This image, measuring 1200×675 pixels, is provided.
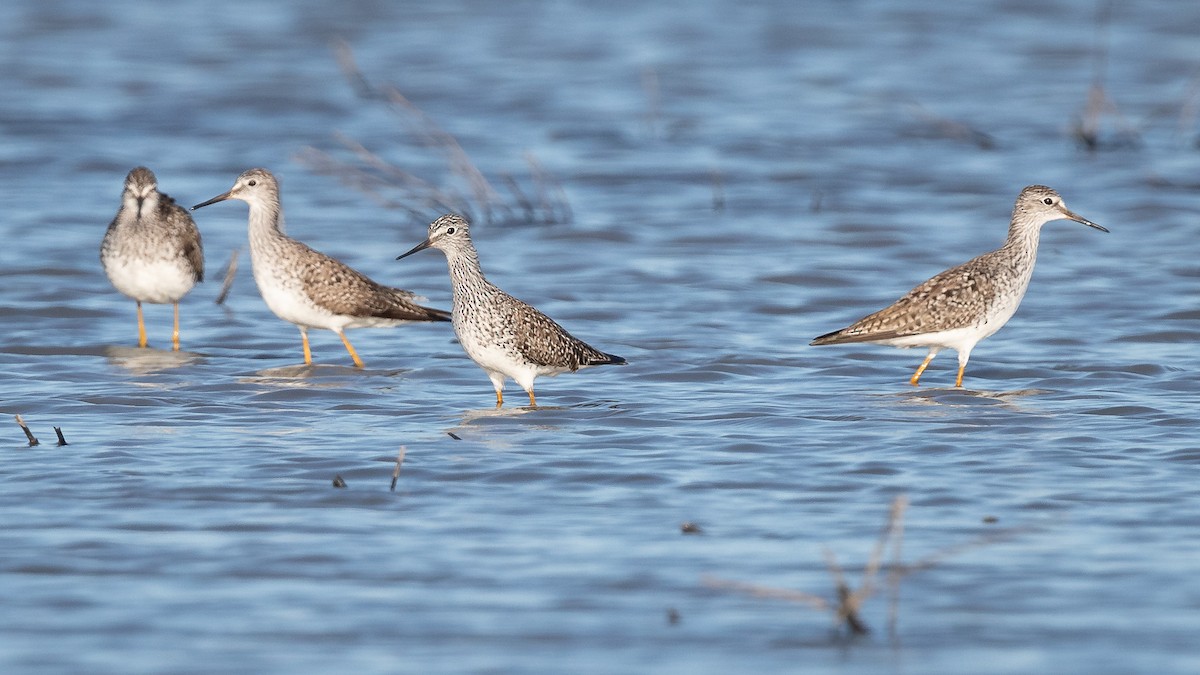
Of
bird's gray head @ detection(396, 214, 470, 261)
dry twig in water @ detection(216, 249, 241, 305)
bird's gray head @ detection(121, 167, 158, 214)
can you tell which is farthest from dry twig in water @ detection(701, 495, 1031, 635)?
dry twig in water @ detection(216, 249, 241, 305)

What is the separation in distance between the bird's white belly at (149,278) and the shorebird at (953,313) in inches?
187

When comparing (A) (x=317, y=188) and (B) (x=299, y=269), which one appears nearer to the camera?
(B) (x=299, y=269)

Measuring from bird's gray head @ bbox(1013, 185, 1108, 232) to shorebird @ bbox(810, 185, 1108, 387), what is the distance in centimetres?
48

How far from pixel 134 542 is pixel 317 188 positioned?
11515 millimetres

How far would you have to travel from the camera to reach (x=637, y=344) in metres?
12.9

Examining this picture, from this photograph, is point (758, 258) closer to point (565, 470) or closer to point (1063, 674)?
point (565, 470)

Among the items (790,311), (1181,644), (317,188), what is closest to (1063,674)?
(1181,644)

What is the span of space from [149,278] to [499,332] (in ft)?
11.2

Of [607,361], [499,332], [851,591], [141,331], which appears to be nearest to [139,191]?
[141,331]

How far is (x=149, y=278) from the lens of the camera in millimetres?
12727

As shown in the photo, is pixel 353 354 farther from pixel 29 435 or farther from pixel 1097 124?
pixel 1097 124

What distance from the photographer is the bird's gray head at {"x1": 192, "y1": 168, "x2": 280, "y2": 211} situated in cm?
1279

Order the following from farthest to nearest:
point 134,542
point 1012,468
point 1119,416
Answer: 1. point 1119,416
2. point 1012,468
3. point 134,542

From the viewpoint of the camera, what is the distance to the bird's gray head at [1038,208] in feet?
40.6
